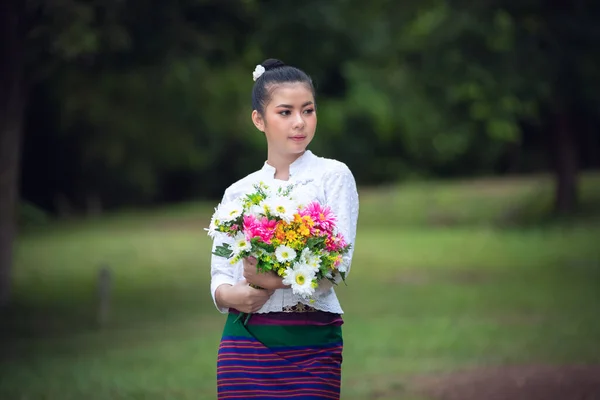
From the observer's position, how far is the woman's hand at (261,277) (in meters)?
4.14

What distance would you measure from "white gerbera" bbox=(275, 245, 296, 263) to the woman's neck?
48 centimetres

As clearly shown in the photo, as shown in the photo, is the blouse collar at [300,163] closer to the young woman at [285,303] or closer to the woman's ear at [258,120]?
the young woman at [285,303]

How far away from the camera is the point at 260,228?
163 inches

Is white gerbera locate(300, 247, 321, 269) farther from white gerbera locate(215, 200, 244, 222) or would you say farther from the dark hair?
the dark hair

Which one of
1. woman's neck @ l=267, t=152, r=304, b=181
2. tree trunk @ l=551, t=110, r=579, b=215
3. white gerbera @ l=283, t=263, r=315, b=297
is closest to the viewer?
white gerbera @ l=283, t=263, r=315, b=297

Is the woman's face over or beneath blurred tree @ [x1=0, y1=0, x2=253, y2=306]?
beneath

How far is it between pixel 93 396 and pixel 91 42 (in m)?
4.84

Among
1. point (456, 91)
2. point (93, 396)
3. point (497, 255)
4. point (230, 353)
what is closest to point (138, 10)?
point (93, 396)

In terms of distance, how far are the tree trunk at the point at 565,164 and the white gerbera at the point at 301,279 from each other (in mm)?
34106

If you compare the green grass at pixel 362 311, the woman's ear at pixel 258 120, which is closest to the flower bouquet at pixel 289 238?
the woman's ear at pixel 258 120

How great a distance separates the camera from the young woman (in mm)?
4254

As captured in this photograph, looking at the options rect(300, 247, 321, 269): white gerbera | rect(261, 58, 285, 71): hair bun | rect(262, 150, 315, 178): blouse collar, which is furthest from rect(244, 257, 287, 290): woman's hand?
rect(261, 58, 285, 71): hair bun

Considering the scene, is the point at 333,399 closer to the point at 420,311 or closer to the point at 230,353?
the point at 230,353

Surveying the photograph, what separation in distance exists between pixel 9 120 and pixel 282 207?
1396 centimetres
